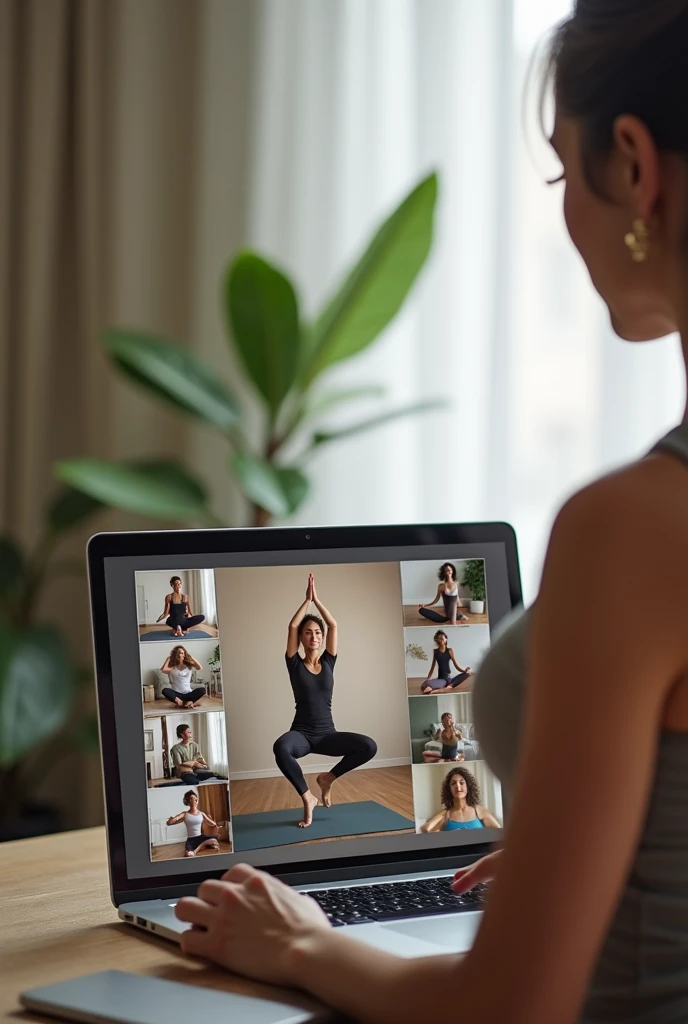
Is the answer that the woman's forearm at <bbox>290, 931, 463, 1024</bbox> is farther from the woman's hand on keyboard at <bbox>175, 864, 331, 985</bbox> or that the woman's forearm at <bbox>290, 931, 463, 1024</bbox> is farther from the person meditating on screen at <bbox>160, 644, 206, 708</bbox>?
the person meditating on screen at <bbox>160, 644, 206, 708</bbox>

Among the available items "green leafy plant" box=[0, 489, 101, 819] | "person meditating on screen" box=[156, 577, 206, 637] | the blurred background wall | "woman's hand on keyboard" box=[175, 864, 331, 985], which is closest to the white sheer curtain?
the blurred background wall

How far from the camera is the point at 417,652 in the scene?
1.07 meters

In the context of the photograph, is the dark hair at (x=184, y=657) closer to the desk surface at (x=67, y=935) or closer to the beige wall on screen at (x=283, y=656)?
the beige wall on screen at (x=283, y=656)

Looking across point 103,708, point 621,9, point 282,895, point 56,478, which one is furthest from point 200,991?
point 56,478

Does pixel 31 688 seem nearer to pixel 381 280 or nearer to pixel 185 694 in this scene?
pixel 381 280

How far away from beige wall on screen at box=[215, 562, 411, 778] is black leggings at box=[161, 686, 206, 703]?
0.07ft

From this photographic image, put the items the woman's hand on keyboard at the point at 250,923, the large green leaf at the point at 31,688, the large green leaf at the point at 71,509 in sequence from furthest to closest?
the large green leaf at the point at 71,509 < the large green leaf at the point at 31,688 < the woman's hand on keyboard at the point at 250,923

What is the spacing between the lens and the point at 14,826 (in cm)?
258

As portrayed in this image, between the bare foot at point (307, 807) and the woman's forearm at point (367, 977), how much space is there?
227 millimetres

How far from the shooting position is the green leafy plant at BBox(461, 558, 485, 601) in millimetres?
1112

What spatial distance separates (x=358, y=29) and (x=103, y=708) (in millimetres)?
2026

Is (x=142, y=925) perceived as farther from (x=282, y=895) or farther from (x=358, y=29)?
(x=358, y=29)

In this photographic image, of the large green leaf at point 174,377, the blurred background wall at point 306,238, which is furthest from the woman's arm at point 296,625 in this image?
the large green leaf at point 174,377

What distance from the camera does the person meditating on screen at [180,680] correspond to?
0.98 meters
